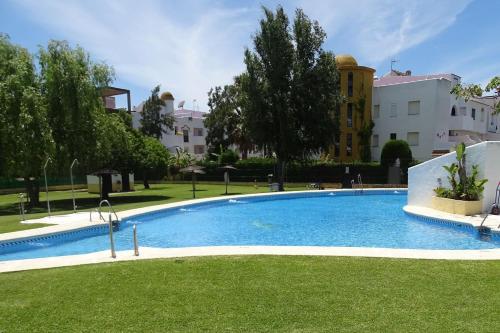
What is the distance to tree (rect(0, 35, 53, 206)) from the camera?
60.4ft

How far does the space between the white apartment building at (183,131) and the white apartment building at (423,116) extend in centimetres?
2719

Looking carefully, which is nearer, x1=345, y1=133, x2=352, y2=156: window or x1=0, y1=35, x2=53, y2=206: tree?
x1=0, y1=35, x2=53, y2=206: tree

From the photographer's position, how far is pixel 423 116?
115 feet

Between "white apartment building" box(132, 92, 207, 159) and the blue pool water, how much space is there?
1414 inches

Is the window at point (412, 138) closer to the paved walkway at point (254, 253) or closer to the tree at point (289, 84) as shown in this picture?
the tree at point (289, 84)

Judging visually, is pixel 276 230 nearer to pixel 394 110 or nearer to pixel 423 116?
pixel 423 116

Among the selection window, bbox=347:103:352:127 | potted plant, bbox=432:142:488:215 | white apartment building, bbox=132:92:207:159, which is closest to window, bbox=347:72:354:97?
window, bbox=347:103:352:127

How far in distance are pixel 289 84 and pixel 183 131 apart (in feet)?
→ 106

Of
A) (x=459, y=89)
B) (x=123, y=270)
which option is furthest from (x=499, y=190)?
(x=123, y=270)

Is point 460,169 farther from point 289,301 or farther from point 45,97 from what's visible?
point 45,97

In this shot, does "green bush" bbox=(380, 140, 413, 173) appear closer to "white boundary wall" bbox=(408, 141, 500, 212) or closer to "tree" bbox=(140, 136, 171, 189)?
"white boundary wall" bbox=(408, 141, 500, 212)

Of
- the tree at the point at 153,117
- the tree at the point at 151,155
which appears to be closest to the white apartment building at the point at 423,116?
the tree at the point at 151,155

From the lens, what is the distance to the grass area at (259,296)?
4371 millimetres

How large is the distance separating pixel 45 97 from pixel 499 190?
2263cm
